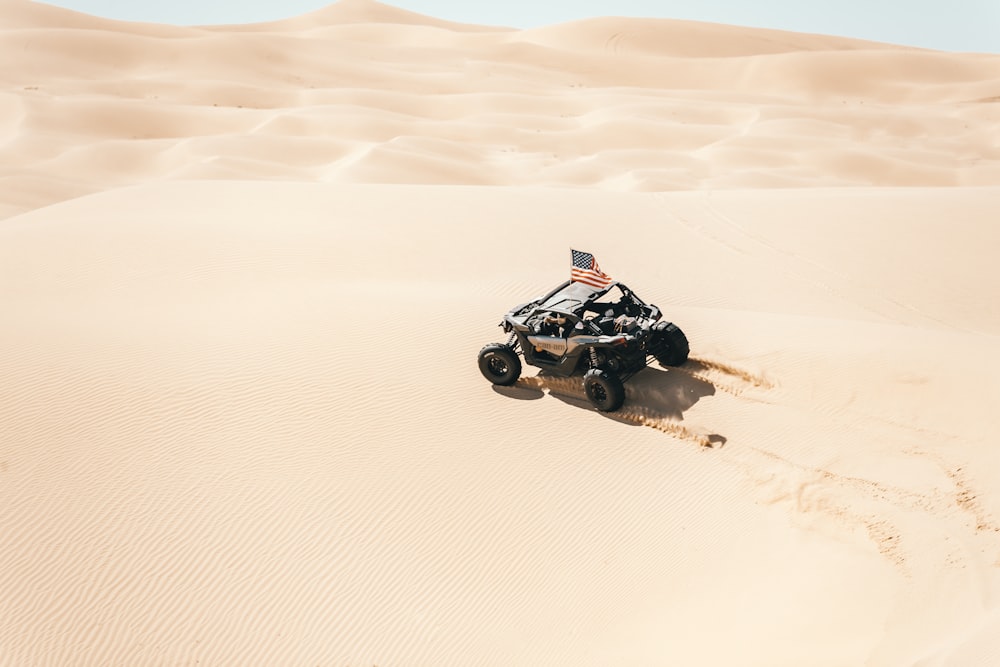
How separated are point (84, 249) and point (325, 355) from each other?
6.82 metres

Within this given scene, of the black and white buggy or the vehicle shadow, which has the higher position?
the black and white buggy

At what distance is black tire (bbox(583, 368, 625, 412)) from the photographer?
10.1 metres

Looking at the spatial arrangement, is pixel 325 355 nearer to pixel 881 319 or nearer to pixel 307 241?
pixel 307 241

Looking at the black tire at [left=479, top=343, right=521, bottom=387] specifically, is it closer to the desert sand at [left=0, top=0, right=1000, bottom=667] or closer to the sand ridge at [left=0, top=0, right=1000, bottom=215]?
the desert sand at [left=0, top=0, right=1000, bottom=667]

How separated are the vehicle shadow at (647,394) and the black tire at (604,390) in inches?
9.4

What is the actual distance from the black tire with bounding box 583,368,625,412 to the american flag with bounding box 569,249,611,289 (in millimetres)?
1355

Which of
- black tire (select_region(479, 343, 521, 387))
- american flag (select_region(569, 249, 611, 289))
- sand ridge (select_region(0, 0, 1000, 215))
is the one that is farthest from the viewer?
sand ridge (select_region(0, 0, 1000, 215))

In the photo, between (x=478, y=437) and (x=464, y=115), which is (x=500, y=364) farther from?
Answer: (x=464, y=115)

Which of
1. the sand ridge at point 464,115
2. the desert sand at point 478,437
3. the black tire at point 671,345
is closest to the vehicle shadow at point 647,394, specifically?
the desert sand at point 478,437

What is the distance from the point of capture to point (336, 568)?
8.07 metres

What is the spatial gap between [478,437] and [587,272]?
2.74 metres

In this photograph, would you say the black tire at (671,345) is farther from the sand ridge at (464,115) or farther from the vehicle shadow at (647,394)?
the sand ridge at (464,115)

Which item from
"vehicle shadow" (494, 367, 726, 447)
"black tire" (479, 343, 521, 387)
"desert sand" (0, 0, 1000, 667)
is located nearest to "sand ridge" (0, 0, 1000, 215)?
"desert sand" (0, 0, 1000, 667)

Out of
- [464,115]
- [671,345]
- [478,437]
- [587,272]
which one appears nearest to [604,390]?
[671,345]
